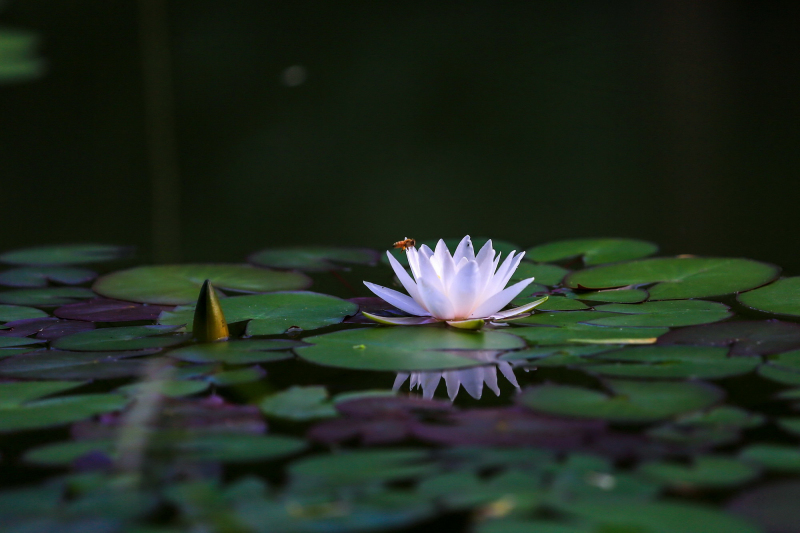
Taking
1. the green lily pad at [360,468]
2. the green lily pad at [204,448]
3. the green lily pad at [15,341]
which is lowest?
the green lily pad at [360,468]

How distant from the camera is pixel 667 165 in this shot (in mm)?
3592

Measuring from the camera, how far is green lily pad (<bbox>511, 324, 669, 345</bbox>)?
1503 mm

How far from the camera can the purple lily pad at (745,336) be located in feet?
4.70

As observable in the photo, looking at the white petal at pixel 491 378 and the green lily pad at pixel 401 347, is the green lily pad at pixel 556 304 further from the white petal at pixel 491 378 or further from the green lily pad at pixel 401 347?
the white petal at pixel 491 378

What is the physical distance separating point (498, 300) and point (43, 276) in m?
→ 1.33

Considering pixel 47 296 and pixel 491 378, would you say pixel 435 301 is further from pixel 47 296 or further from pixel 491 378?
pixel 47 296

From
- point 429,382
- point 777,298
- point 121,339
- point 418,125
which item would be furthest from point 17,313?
point 418,125

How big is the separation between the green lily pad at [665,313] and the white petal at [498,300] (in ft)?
0.52

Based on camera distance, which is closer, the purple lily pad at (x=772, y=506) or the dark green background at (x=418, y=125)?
the purple lily pad at (x=772, y=506)

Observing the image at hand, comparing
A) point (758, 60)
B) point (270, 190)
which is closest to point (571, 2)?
point (758, 60)

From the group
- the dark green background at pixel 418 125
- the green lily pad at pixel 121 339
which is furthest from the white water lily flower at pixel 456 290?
the dark green background at pixel 418 125

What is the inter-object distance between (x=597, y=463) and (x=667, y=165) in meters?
2.85

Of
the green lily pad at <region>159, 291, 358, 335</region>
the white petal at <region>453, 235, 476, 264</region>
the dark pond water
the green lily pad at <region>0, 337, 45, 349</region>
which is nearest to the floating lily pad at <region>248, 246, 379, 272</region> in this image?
the dark pond water

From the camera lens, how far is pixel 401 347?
1505 mm
